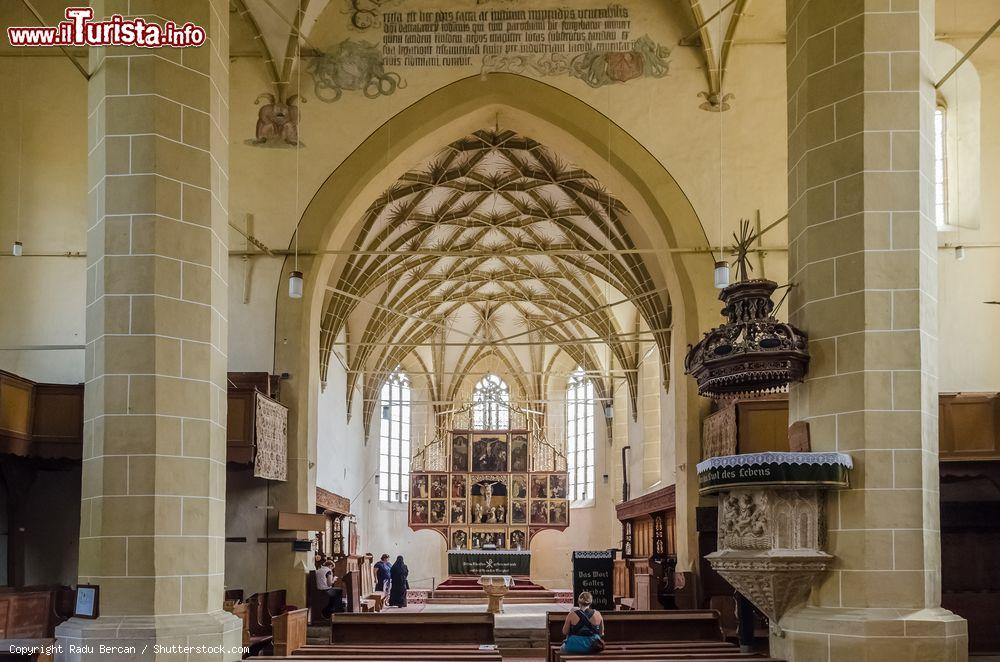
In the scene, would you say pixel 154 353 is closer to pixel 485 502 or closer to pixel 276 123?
pixel 276 123

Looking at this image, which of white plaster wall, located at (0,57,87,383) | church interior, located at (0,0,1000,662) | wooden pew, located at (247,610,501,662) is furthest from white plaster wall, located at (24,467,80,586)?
wooden pew, located at (247,610,501,662)

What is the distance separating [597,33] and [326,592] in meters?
10.7

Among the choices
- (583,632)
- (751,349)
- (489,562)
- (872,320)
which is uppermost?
(872,320)

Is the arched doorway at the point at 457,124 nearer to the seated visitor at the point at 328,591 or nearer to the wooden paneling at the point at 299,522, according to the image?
the wooden paneling at the point at 299,522

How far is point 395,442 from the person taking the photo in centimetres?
3928

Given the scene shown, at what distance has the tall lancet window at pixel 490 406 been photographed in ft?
134

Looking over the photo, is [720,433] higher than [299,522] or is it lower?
higher

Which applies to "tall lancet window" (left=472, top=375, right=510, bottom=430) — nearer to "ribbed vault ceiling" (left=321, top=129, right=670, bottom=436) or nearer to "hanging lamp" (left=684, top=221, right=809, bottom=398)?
"ribbed vault ceiling" (left=321, top=129, right=670, bottom=436)

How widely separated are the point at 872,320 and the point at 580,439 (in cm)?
3067

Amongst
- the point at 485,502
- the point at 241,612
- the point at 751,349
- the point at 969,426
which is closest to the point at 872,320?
the point at 751,349

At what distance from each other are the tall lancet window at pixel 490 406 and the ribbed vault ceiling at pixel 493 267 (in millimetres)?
2471

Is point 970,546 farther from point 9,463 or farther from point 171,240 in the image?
point 9,463

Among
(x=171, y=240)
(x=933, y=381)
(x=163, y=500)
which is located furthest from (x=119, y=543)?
(x=933, y=381)
